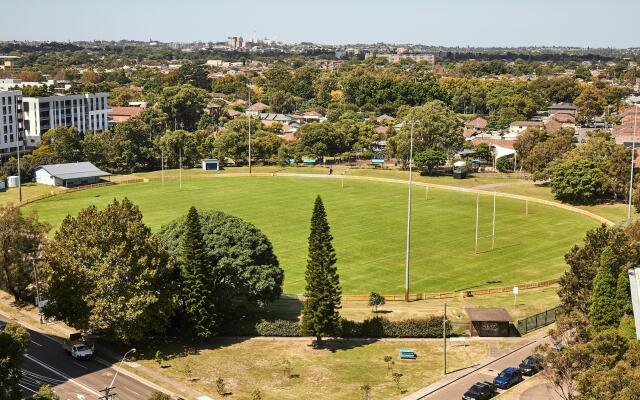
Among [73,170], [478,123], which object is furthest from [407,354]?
[478,123]

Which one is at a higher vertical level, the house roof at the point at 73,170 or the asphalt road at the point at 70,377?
the house roof at the point at 73,170

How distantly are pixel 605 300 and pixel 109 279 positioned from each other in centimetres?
3063

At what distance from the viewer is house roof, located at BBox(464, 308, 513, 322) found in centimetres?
5041

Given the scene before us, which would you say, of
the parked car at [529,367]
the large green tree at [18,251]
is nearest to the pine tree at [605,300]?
the parked car at [529,367]

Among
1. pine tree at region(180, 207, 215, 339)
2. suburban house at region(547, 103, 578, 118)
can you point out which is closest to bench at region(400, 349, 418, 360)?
pine tree at region(180, 207, 215, 339)

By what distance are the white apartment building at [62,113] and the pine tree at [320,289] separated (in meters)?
97.9

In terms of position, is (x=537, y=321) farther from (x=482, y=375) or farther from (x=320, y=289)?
(x=320, y=289)

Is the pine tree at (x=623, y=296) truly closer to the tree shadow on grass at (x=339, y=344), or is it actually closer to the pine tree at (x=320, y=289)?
the tree shadow on grass at (x=339, y=344)

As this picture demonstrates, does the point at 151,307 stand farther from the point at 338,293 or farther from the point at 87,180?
the point at 87,180

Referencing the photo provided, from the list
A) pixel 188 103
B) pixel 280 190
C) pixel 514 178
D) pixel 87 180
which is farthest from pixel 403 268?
pixel 188 103

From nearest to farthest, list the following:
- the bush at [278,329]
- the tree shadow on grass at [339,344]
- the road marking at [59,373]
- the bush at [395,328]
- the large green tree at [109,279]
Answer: the road marking at [59,373]
the large green tree at [109,279]
the tree shadow on grass at [339,344]
the bush at [395,328]
the bush at [278,329]

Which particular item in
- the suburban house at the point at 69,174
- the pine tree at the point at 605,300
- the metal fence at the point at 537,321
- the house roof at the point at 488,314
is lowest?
the metal fence at the point at 537,321

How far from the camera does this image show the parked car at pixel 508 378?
41062 mm

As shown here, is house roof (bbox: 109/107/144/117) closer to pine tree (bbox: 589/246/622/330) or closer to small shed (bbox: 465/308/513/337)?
small shed (bbox: 465/308/513/337)
